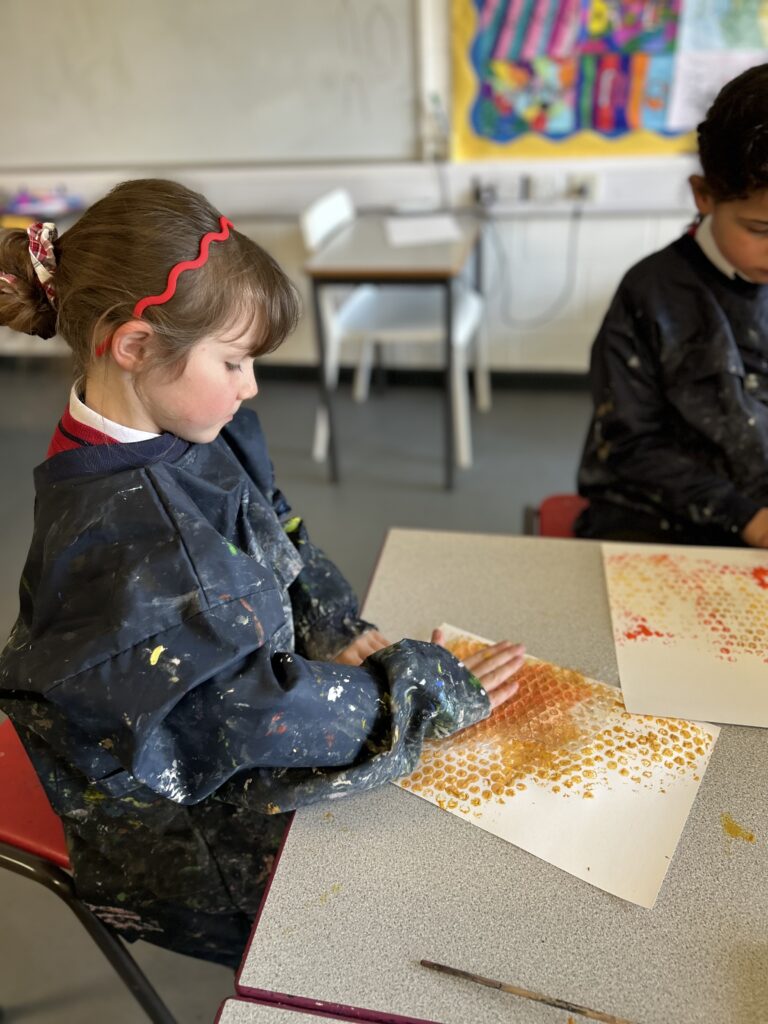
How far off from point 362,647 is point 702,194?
83 cm

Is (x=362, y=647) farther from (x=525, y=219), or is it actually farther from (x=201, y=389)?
(x=525, y=219)

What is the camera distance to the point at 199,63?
2.98m

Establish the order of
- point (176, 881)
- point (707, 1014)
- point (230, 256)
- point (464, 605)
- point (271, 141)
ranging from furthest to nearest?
point (271, 141)
point (464, 605)
point (176, 881)
point (230, 256)
point (707, 1014)

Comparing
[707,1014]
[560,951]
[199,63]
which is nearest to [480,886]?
[560,951]

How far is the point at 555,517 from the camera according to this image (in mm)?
1514

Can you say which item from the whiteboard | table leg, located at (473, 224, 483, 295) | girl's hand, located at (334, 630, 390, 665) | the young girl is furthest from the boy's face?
the whiteboard

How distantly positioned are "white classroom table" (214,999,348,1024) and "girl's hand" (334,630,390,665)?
16.4 inches

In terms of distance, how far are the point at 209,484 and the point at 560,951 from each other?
1.80 feet

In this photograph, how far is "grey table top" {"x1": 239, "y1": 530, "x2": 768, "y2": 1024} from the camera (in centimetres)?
59

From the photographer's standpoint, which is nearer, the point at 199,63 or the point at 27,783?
the point at 27,783

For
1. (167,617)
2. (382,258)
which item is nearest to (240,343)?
(167,617)

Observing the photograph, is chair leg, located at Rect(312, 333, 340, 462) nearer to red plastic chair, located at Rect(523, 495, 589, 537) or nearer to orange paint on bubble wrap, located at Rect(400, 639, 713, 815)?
red plastic chair, located at Rect(523, 495, 589, 537)

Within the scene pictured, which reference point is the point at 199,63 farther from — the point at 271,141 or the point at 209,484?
the point at 209,484

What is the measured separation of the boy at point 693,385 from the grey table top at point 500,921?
0.56m
